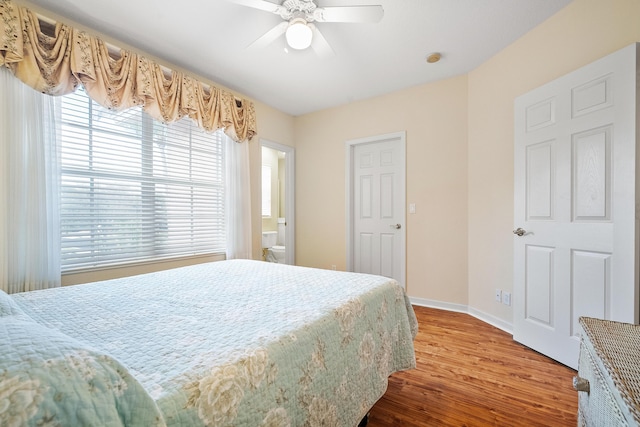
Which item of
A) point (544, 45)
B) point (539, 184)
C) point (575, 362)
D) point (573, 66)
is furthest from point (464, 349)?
point (544, 45)

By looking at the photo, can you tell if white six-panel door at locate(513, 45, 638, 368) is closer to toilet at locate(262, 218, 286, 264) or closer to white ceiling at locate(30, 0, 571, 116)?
white ceiling at locate(30, 0, 571, 116)

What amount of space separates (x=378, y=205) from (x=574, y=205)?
6.38 ft

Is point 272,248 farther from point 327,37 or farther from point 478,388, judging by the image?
point 478,388

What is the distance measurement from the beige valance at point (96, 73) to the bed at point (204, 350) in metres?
1.47

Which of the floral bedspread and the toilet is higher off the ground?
the floral bedspread

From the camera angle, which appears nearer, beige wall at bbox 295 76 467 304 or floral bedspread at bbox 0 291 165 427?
floral bedspread at bbox 0 291 165 427

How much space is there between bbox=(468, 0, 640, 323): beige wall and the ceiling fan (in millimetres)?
1456

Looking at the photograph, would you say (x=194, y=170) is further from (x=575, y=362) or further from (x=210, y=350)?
(x=575, y=362)

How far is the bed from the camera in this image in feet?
1.53

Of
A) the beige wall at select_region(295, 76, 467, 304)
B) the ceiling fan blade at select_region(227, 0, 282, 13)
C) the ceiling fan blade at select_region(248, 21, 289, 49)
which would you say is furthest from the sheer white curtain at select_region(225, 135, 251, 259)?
the ceiling fan blade at select_region(227, 0, 282, 13)

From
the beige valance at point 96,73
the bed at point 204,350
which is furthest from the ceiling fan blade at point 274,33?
the bed at point 204,350

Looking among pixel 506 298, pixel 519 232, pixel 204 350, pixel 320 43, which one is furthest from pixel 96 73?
pixel 506 298

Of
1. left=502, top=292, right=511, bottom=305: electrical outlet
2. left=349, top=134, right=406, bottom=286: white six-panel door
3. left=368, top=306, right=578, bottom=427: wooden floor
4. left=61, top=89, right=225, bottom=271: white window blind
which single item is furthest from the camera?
left=349, top=134, right=406, bottom=286: white six-panel door

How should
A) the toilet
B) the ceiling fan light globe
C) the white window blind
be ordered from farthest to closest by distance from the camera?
the toilet < the white window blind < the ceiling fan light globe
